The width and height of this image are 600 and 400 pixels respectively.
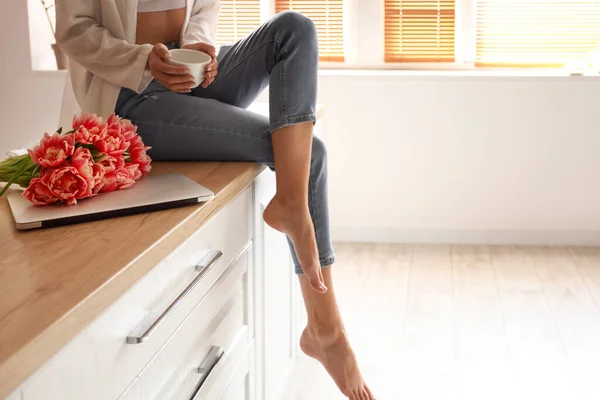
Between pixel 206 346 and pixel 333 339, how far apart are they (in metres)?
0.45

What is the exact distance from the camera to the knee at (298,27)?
1638 millimetres

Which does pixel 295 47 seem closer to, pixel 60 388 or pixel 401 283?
pixel 60 388

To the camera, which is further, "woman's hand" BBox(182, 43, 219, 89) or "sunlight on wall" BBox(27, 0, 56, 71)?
"sunlight on wall" BBox(27, 0, 56, 71)

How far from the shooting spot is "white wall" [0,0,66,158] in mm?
3311

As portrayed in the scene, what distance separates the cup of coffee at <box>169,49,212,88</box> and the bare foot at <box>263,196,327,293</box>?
0.91 ft

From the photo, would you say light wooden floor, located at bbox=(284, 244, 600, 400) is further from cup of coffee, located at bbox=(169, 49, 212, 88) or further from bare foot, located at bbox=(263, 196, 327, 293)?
cup of coffee, located at bbox=(169, 49, 212, 88)

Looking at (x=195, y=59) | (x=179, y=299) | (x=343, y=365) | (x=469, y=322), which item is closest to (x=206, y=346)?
(x=179, y=299)

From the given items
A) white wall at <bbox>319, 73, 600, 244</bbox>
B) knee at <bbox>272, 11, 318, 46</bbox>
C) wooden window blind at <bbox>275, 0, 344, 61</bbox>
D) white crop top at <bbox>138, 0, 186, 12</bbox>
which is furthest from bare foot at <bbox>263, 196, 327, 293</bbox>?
wooden window blind at <bbox>275, 0, 344, 61</bbox>

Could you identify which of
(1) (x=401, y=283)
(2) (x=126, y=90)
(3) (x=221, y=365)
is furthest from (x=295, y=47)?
(1) (x=401, y=283)

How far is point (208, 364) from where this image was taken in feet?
4.39

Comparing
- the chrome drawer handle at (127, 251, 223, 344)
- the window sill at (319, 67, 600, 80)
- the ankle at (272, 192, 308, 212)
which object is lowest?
the chrome drawer handle at (127, 251, 223, 344)

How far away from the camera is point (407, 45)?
3.65 meters

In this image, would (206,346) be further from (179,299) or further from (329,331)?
(329,331)

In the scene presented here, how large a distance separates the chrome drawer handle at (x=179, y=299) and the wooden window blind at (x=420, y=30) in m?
2.47
